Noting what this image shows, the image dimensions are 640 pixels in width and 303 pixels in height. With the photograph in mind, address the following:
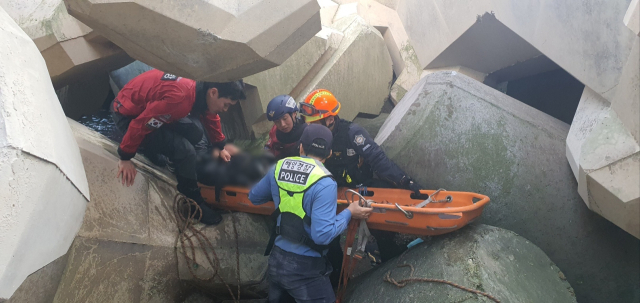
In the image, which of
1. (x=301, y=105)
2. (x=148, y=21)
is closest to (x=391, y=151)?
(x=301, y=105)

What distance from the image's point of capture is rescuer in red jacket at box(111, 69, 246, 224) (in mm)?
2863

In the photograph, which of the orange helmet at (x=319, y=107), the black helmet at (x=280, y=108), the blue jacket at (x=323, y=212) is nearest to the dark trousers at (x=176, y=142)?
the black helmet at (x=280, y=108)

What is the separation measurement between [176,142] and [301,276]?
150 cm

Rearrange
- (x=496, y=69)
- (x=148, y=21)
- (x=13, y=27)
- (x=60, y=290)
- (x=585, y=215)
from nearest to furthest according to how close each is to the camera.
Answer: (x=13, y=27) → (x=148, y=21) → (x=60, y=290) → (x=585, y=215) → (x=496, y=69)

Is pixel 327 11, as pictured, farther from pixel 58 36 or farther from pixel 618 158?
pixel 618 158

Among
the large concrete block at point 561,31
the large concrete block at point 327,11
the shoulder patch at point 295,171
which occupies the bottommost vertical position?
the large concrete block at point 327,11

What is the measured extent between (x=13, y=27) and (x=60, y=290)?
146 cm

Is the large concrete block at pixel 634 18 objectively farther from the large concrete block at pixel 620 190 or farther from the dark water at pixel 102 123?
the dark water at pixel 102 123

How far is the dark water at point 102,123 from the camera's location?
3961 mm

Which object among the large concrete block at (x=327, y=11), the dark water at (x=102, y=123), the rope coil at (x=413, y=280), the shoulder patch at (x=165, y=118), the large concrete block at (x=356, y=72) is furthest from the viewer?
the large concrete block at (x=327, y=11)

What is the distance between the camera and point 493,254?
231 centimetres

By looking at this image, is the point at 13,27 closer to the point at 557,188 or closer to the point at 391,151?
the point at 391,151

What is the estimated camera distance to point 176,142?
3.23 metres

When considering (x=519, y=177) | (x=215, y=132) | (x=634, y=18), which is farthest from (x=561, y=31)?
(x=215, y=132)
